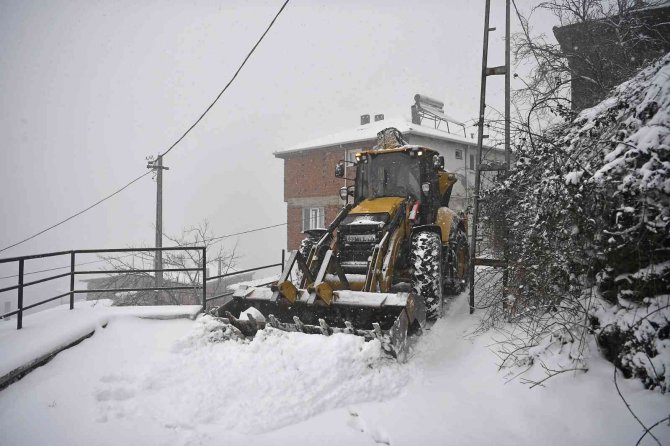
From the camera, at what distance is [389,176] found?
264 inches

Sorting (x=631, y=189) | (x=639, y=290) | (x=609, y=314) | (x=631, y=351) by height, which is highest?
(x=631, y=189)

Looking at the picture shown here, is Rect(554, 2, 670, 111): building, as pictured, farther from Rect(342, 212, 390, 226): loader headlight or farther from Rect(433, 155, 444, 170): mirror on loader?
Rect(342, 212, 390, 226): loader headlight

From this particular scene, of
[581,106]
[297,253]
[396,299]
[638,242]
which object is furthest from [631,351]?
[581,106]

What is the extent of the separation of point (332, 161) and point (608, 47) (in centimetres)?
1396

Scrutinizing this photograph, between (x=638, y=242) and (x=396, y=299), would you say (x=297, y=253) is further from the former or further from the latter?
(x=638, y=242)

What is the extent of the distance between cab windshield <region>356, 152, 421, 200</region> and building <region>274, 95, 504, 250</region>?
12.8 metres

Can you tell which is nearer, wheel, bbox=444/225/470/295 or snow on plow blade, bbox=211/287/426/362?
snow on plow blade, bbox=211/287/426/362

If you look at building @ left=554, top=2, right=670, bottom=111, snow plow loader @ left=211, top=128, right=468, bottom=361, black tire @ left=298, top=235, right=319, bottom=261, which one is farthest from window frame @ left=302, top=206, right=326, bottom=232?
Answer: black tire @ left=298, top=235, right=319, bottom=261

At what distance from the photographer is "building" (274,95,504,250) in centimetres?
2014

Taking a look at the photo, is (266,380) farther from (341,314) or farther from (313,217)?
(313,217)

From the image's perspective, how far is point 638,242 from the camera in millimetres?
2920

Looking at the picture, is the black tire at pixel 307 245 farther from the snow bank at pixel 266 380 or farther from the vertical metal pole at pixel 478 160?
the vertical metal pole at pixel 478 160

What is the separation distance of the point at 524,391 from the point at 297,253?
114 inches

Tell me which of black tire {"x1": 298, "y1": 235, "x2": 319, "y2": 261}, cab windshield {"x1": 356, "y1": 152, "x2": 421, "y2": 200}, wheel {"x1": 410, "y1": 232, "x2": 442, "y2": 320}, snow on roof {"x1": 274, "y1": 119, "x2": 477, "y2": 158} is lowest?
wheel {"x1": 410, "y1": 232, "x2": 442, "y2": 320}
